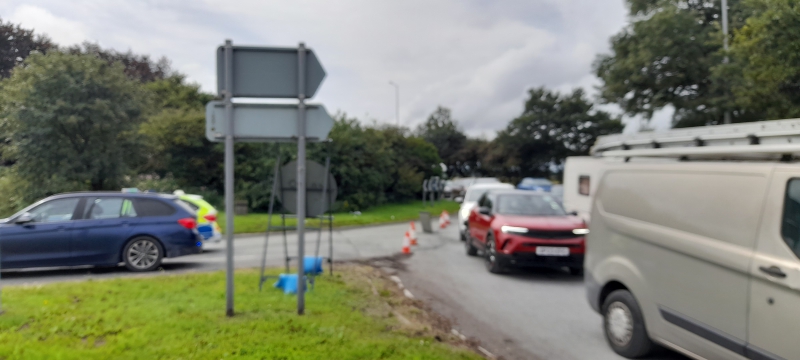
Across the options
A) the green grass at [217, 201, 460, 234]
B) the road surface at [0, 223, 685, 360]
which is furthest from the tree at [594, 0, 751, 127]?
the road surface at [0, 223, 685, 360]

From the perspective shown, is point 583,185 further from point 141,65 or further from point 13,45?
point 141,65

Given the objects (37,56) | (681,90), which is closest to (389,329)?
(37,56)

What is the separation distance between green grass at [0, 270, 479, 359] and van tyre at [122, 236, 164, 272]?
7.56ft

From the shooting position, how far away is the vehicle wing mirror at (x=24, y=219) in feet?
34.0

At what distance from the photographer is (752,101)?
15.8 m

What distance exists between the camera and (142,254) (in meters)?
11.0

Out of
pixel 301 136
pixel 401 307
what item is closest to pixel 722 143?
pixel 301 136

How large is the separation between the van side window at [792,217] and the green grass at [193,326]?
2.68 meters

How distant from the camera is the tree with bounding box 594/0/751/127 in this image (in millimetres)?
24000

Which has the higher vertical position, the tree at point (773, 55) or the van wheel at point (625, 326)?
the tree at point (773, 55)

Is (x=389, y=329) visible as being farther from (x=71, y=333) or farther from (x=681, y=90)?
(x=681, y=90)

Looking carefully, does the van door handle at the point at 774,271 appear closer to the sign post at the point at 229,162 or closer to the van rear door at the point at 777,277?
the van rear door at the point at 777,277

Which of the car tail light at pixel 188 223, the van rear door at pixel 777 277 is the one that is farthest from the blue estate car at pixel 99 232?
the van rear door at pixel 777 277

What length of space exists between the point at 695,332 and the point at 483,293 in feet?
15.4
